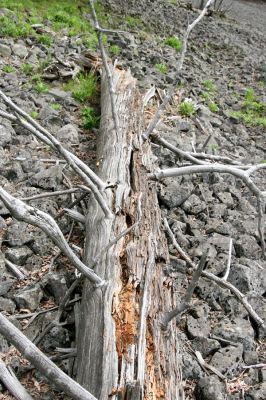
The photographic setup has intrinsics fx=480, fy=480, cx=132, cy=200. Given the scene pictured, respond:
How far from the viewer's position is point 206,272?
11.3ft

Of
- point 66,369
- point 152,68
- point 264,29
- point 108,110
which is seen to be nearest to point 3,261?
point 66,369

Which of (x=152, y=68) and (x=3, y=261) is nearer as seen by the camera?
(x=3, y=261)

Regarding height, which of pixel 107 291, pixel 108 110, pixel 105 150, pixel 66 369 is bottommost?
pixel 66 369

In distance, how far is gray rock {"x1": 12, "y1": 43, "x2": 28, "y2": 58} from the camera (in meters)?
6.90

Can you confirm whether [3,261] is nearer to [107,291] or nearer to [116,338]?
[107,291]

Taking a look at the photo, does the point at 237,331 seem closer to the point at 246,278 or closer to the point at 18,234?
the point at 246,278

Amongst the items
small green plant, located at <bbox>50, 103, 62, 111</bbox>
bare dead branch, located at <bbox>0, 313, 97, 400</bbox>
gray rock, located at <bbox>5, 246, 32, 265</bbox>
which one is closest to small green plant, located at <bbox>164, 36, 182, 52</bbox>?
small green plant, located at <bbox>50, 103, 62, 111</bbox>

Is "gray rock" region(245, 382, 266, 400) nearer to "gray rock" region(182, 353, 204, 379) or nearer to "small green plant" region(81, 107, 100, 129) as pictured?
"gray rock" region(182, 353, 204, 379)

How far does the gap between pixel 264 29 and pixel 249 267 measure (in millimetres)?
14822

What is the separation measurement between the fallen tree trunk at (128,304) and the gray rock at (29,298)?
39 centimetres

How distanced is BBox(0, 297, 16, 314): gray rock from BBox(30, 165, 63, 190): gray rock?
1419 mm

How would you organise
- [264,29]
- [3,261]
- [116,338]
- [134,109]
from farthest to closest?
1. [264,29]
2. [134,109]
3. [3,261]
4. [116,338]

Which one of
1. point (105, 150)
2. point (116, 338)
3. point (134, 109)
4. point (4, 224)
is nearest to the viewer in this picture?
point (116, 338)

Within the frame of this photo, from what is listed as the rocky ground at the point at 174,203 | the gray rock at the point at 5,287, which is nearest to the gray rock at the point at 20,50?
the rocky ground at the point at 174,203
